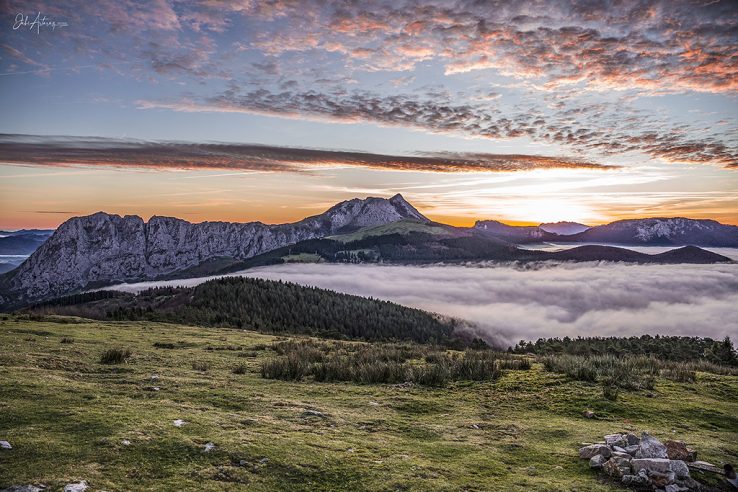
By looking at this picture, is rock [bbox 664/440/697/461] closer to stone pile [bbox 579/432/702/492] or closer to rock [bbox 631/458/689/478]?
stone pile [bbox 579/432/702/492]

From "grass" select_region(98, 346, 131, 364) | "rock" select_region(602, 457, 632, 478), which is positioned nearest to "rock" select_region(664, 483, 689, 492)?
"rock" select_region(602, 457, 632, 478)

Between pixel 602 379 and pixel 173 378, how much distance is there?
18.5 meters

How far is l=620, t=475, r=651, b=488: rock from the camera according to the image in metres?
9.17

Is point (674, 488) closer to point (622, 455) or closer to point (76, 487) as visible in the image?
point (622, 455)

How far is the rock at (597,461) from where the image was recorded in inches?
400

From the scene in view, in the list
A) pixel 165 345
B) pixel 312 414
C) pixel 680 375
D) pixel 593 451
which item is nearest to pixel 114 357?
pixel 165 345

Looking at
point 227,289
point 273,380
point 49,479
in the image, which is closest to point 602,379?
point 273,380

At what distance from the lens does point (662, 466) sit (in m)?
9.25

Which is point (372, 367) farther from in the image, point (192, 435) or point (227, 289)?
point (227, 289)

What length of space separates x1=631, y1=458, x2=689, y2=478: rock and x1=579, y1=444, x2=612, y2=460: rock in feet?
3.27

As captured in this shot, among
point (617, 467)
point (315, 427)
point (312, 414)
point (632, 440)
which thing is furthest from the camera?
point (312, 414)

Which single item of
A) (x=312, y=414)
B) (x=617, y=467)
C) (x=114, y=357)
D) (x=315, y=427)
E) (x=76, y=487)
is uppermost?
(x=76, y=487)

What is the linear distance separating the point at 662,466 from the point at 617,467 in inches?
35.3

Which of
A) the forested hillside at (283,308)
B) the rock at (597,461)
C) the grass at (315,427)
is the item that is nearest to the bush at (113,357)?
the grass at (315,427)
